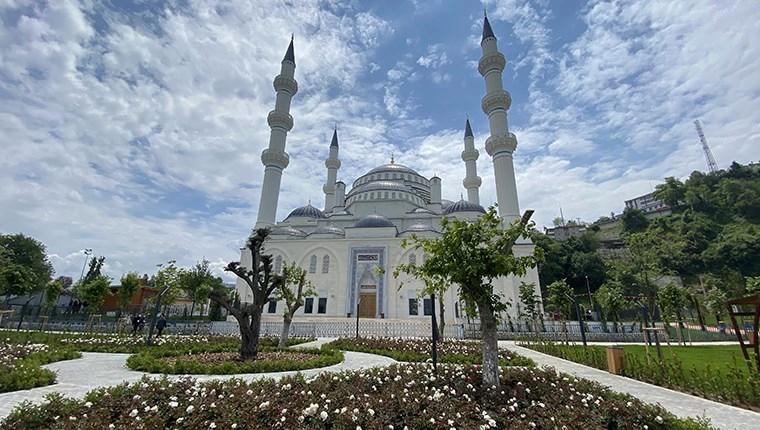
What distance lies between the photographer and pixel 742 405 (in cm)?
579

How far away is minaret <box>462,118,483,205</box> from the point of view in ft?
126

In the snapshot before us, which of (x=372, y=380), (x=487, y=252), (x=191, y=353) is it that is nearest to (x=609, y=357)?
(x=487, y=252)

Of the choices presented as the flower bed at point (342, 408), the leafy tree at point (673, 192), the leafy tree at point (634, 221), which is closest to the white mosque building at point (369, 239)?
the flower bed at point (342, 408)

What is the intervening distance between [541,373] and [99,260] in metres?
52.3

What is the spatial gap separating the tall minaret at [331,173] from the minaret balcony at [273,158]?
11530mm

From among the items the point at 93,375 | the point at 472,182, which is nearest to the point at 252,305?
the point at 93,375

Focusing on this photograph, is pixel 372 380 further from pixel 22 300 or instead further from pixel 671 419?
pixel 22 300

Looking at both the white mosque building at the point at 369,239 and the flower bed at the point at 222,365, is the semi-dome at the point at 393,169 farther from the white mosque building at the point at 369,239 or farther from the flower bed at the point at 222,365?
the flower bed at the point at 222,365

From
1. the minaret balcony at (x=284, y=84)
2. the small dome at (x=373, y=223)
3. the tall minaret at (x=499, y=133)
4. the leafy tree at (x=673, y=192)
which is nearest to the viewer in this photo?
the tall minaret at (x=499, y=133)

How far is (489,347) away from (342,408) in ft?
9.34

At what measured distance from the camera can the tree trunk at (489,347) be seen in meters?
5.87

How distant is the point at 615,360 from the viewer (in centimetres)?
861

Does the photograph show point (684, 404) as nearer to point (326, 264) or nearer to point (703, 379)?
point (703, 379)

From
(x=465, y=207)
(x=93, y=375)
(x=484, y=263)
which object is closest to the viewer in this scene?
(x=484, y=263)
